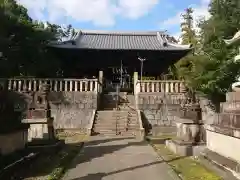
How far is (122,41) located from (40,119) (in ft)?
70.6

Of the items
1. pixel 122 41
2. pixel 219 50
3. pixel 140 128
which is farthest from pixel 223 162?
pixel 122 41

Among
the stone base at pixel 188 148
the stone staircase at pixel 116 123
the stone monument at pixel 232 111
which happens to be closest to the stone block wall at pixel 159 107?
the stone staircase at pixel 116 123

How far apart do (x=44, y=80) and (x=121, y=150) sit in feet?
36.6

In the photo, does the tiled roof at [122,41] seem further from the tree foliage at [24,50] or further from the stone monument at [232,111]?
the stone monument at [232,111]

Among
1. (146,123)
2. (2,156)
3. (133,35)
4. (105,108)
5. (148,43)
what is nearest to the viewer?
(2,156)

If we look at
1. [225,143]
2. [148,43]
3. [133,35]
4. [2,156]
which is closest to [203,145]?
[225,143]

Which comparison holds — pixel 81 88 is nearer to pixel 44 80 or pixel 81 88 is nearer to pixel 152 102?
pixel 44 80

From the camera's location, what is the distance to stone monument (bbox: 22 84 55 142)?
1213 cm

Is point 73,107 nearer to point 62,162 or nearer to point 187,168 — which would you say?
point 62,162

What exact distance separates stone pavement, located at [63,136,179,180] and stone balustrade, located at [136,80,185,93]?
930 cm

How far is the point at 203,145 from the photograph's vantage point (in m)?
10.9

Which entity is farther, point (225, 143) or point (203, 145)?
point (203, 145)

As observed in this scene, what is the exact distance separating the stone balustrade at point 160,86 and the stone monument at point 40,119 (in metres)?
10.0

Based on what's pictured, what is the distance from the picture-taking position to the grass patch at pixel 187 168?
24.9ft
